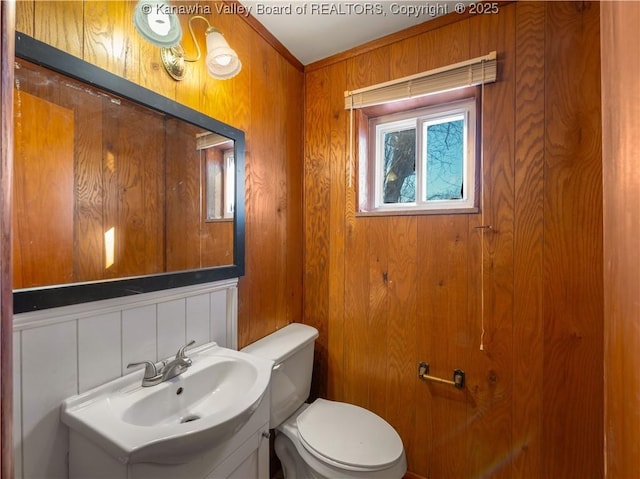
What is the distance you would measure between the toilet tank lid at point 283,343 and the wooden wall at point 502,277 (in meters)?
0.26

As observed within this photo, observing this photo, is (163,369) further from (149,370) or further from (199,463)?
(199,463)

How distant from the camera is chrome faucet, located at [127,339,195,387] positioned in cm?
84

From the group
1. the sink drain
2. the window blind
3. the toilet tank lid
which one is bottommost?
the sink drain

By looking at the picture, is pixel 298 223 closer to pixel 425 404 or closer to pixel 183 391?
pixel 183 391

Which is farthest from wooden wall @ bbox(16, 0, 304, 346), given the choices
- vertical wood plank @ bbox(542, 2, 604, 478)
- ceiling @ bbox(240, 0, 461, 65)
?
vertical wood plank @ bbox(542, 2, 604, 478)

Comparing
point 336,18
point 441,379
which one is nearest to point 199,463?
point 441,379

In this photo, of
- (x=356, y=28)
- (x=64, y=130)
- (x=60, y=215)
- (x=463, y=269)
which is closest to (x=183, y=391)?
(x=60, y=215)

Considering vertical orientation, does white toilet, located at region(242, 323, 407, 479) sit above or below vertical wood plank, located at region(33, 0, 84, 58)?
below

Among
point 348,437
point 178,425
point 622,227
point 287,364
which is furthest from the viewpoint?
point 287,364

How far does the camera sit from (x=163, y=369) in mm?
879

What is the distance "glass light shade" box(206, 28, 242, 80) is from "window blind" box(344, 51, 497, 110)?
68 centimetres

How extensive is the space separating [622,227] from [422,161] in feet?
4.21

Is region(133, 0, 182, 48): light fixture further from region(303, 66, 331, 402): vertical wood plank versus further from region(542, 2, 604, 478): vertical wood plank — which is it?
region(542, 2, 604, 478): vertical wood plank

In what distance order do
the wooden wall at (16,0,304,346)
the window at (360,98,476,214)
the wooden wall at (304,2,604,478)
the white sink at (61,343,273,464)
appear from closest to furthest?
the white sink at (61,343,273,464) < the wooden wall at (16,0,304,346) < the wooden wall at (304,2,604,478) < the window at (360,98,476,214)
